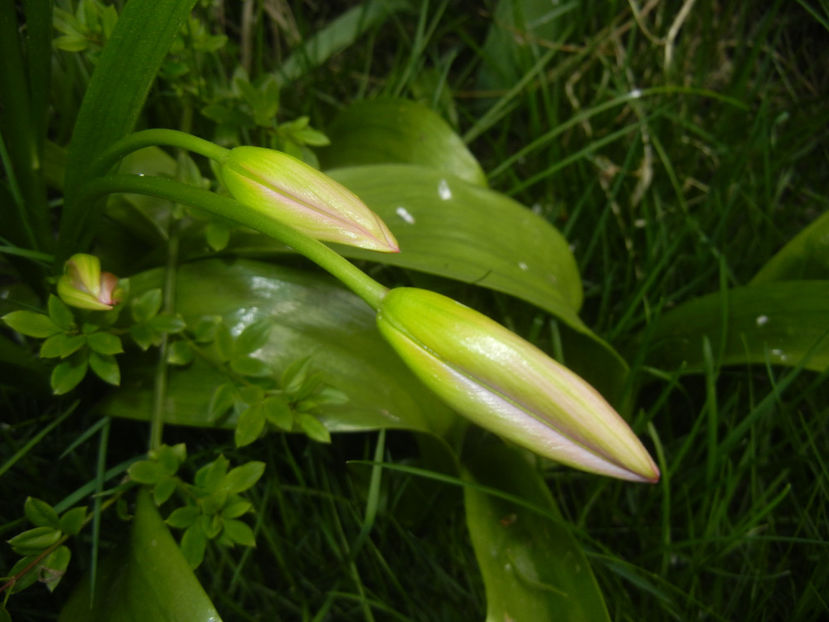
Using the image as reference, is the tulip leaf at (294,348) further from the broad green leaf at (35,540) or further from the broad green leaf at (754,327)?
the broad green leaf at (754,327)

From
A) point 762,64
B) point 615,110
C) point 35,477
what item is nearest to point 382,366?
point 35,477

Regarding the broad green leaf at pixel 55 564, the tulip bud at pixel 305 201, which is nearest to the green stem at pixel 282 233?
the tulip bud at pixel 305 201

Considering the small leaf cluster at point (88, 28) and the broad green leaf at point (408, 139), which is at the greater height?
the small leaf cluster at point (88, 28)

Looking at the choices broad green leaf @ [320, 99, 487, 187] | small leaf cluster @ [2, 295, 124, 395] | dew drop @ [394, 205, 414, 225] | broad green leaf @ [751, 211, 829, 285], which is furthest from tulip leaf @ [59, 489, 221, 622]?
broad green leaf @ [751, 211, 829, 285]

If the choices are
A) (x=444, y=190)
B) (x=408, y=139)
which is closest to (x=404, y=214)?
(x=444, y=190)

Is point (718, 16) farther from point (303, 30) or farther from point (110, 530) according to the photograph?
point (110, 530)

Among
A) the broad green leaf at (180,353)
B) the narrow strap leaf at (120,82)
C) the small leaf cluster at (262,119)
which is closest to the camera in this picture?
the narrow strap leaf at (120,82)
